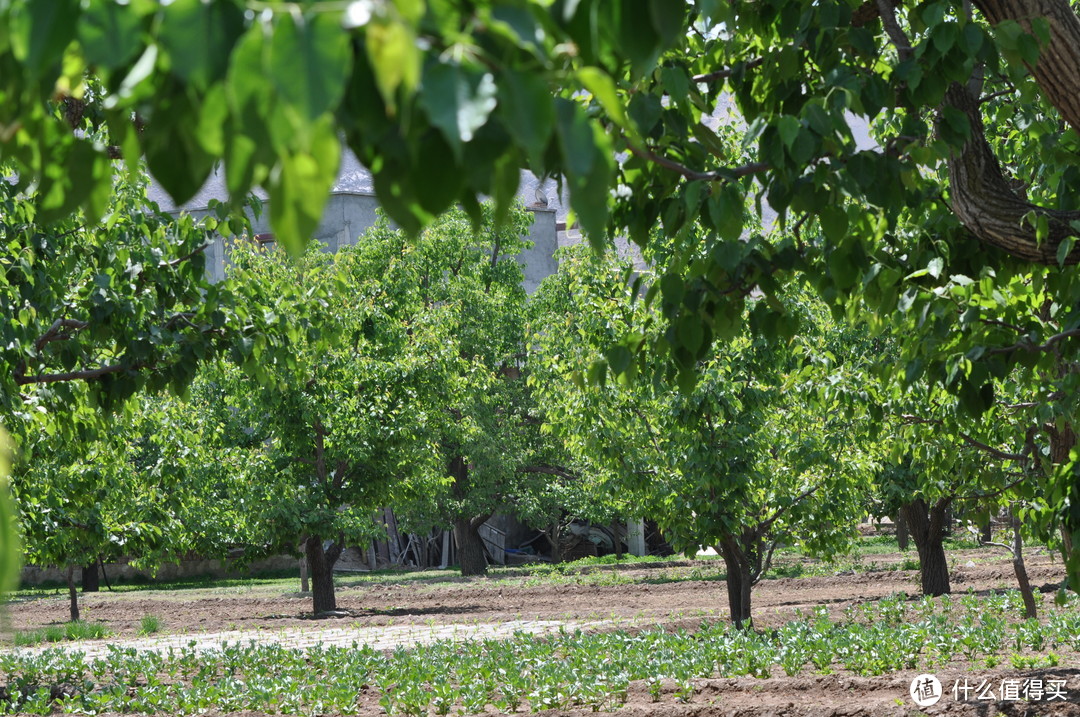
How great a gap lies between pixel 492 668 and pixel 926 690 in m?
3.99

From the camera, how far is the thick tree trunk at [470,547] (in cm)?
3084

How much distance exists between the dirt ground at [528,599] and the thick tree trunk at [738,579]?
24.1 inches

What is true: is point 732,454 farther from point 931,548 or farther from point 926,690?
point 931,548

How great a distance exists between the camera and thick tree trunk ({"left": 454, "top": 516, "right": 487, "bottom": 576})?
30.8 metres

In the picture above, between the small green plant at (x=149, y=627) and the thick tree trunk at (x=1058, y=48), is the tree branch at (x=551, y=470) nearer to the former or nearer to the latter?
the small green plant at (x=149, y=627)

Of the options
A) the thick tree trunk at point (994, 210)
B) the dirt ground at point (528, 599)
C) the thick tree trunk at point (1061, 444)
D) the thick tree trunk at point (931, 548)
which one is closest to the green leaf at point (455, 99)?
the thick tree trunk at point (994, 210)

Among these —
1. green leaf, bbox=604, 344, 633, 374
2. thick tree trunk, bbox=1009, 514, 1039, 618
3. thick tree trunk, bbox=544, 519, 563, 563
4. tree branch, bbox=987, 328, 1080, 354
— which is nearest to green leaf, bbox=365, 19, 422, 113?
green leaf, bbox=604, 344, 633, 374

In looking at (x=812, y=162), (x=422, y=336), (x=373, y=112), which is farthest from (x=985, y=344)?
(x=422, y=336)

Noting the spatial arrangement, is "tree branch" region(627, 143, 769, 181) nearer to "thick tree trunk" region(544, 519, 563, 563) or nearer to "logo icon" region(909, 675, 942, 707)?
"logo icon" region(909, 675, 942, 707)

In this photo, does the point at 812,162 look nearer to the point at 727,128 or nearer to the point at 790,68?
the point at 790,68

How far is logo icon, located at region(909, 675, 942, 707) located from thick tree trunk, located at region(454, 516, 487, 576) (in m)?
23.7

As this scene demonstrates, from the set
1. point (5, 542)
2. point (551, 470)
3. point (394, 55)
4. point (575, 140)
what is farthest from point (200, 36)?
point (551, 470)

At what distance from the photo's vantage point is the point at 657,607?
18.5 meters
